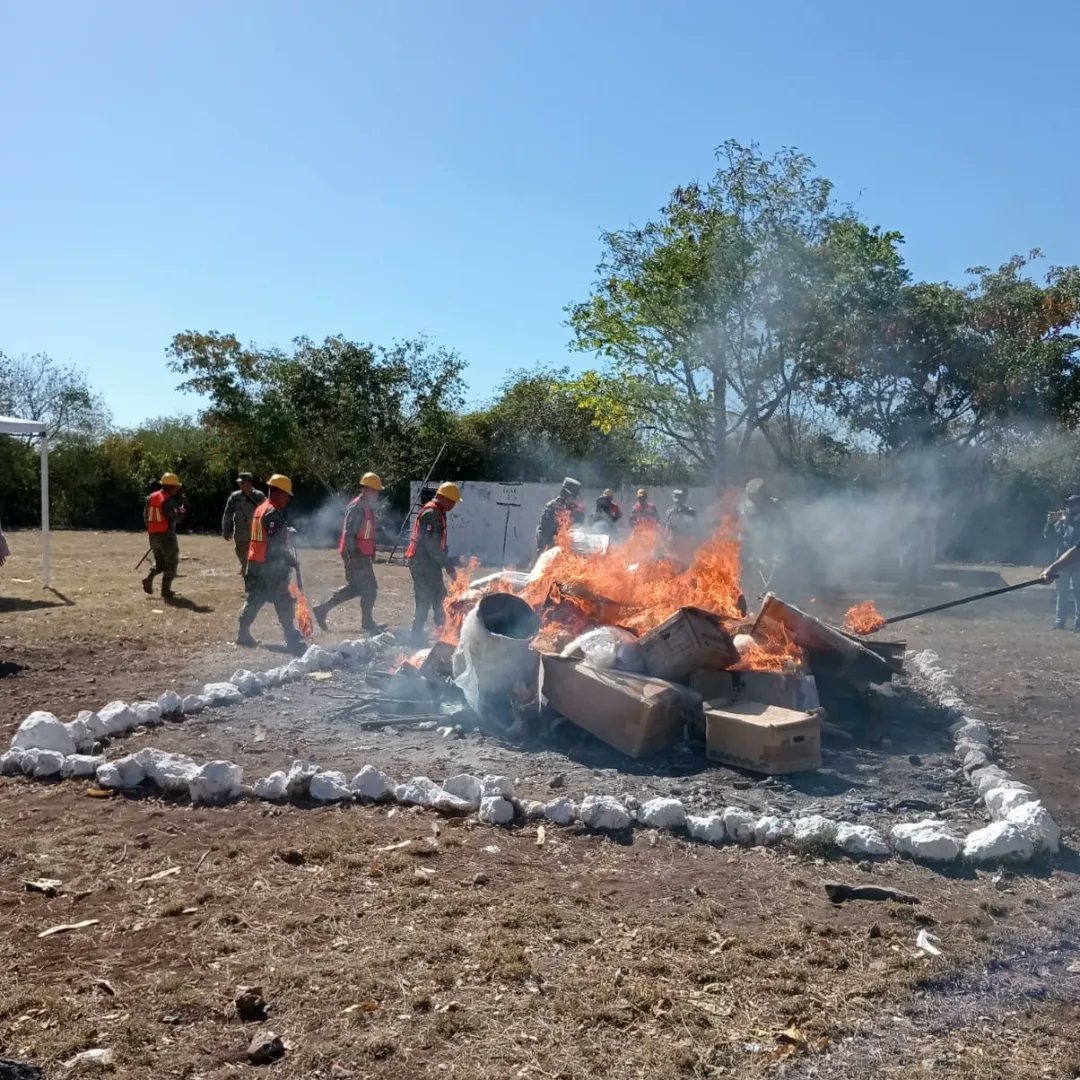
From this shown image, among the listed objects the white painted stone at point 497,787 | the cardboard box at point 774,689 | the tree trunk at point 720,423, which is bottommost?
the white painted stone at point 497,787

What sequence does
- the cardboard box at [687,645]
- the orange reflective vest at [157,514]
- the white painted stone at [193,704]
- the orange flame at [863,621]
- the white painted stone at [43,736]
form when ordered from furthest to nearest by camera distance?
the orange reflective vest at [157,514], the orange flame at [863,621], the white painted stone at [193,704], the cardboard box at [687,645], the white painted stone at [43,736]

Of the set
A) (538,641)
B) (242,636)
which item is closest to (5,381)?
(242,636)

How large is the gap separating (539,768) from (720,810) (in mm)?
1364

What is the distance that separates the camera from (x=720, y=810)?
5.61 meters

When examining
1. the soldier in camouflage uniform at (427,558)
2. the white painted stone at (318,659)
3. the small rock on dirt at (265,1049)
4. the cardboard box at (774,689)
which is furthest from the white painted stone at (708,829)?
the soldier in camouflage uniform at (427,558)

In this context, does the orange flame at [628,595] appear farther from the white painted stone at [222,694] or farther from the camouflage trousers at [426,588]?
the white painted stone at [222,694]

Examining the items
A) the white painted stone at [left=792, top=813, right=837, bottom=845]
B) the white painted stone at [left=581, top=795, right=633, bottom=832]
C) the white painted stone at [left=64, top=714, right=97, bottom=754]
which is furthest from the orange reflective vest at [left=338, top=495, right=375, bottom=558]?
the white painted stone at [left=792, top=813, right=837, bottom=845]

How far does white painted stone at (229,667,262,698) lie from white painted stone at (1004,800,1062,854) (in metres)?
5.95

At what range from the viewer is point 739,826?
5129mm

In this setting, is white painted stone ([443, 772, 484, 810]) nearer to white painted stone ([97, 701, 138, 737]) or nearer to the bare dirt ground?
the bare dirt ground

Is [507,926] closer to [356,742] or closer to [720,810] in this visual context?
[720,810]

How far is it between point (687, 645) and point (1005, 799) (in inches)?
92.4

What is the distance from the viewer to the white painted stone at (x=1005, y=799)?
5445mm

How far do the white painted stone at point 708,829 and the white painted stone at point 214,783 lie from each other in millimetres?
2679
